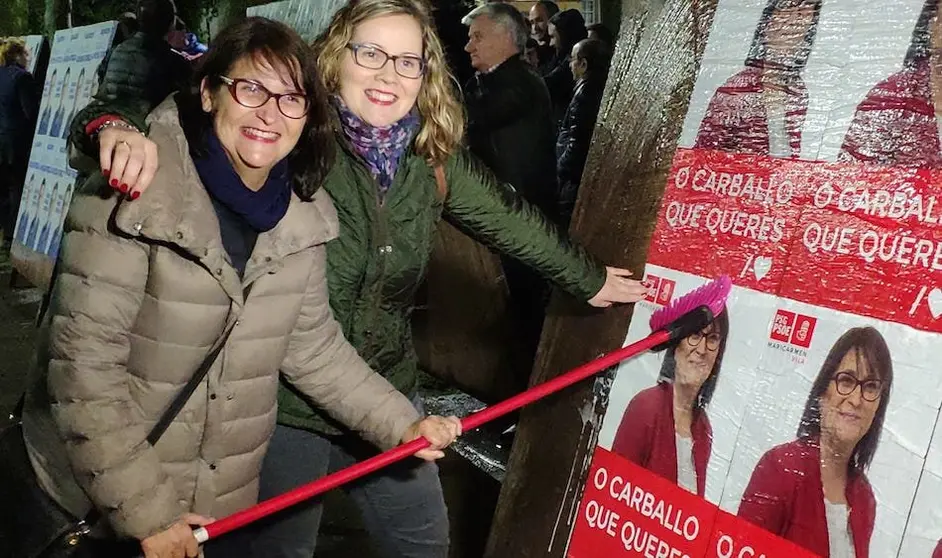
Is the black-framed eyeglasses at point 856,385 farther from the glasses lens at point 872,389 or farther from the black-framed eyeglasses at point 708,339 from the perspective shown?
the black-framed eyeglasses at point 708,339

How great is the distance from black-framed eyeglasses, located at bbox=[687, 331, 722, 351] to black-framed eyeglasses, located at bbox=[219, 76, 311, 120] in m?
1.14

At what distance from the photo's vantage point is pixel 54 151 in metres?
7.18

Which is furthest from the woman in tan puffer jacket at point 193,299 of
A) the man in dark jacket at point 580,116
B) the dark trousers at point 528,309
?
the man in dark jacket at point 580,116

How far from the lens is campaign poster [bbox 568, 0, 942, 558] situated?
5.90ft

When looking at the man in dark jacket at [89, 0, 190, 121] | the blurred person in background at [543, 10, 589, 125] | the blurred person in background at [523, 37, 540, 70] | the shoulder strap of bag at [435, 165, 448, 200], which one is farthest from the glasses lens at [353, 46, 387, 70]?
the blurred person in background at [523, 37, 540, 70]

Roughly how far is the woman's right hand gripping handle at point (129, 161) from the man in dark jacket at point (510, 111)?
2.78 meters

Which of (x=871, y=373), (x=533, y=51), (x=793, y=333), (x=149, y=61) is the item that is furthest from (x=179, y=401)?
(x=533, y=51)

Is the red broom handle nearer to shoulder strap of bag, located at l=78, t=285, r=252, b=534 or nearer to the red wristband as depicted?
shoulder strap of bag, located at l=78, t=285, r=252, b=534

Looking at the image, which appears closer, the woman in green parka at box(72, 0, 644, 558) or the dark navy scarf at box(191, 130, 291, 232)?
the dark navy scarf at box(191, 130, 291, 232)

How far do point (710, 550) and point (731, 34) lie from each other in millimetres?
1288

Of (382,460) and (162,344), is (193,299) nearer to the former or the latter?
(162,344)

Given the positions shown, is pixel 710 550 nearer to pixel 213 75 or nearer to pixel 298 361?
pixel 298 361

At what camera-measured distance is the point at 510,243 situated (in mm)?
2611

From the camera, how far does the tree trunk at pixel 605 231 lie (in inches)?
92.6
